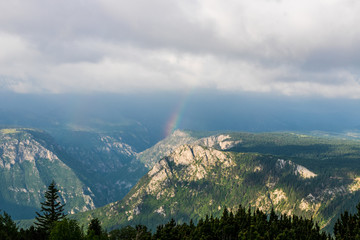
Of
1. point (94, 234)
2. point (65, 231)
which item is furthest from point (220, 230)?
point (65, 231)

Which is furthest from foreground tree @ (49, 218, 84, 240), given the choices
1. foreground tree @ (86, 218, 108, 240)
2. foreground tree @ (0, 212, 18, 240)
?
foreground tree @ (0, 212, 18, 240)

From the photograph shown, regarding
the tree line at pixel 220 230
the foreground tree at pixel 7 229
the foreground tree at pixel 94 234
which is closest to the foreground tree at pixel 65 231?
the foreground tree at pixel 94 234

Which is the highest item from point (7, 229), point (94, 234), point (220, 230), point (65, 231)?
point (65, 231)

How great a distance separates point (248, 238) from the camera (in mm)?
122438

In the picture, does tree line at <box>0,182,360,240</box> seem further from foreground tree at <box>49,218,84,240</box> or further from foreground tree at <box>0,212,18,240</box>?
foreground tree at <box>49,218,84,240</box>

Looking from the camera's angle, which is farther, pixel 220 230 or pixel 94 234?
pixel 220 230

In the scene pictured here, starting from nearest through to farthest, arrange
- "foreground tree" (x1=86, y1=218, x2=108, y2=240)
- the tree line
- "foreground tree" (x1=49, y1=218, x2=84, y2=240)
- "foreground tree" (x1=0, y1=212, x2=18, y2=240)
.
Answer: "foreground tree" (x1=49, y1=218, x2=84, y2=240)
"foreground tree" (x1=0, y1=212, x2=18, y2=240)
"foreground tree" (x1=86, y1=218, x2=108, y2=240)
the tree line

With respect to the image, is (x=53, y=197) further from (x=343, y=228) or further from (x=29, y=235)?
(x=343, y=228)

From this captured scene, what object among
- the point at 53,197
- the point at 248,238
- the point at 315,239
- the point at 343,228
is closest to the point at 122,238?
the point at 53,197

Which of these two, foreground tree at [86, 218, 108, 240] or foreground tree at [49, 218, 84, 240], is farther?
foreground tree at [86, 218, 108, 240]

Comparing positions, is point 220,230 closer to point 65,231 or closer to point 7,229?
point 65,231

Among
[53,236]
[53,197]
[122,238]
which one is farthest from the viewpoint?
[122,238]

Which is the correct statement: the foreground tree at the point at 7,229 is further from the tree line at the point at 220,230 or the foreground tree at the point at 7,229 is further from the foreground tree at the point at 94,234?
the foreground tree at the point at 94,234

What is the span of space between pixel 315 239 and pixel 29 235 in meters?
121
